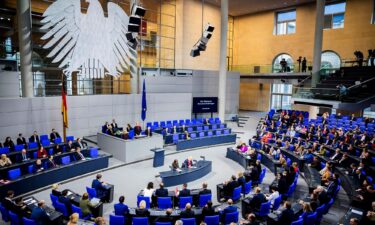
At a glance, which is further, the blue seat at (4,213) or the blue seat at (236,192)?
the blue seat at (236,192)

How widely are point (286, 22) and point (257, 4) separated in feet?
12.6

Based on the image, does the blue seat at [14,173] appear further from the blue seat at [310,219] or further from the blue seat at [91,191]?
the blue seat at [310,219]

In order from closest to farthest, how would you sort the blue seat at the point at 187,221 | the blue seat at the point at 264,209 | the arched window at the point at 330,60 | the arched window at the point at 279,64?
the blue seat at the point at 187,221
the blue seat at the point at 264,209
the arched window at the point at 330,60
the arched window at the point at 279,64

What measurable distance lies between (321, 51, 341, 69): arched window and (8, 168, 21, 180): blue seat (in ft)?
81.1

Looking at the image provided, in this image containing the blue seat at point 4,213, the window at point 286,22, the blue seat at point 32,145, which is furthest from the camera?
the window at point 286,22

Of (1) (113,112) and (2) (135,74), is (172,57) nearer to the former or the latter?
(2) (135,74)

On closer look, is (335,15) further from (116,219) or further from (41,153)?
(116,219)

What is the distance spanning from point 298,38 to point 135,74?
17.0 meters

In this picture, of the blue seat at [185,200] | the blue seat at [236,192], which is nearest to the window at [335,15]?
the blue seat at [236,192]

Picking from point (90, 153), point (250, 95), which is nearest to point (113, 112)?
point (90, 153)

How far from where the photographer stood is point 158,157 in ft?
43.1

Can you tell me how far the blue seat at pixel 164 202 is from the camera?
26.5 feet

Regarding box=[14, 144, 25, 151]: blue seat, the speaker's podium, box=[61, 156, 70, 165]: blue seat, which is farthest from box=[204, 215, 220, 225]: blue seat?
box=[14, 144, 25, 151]: blue seat

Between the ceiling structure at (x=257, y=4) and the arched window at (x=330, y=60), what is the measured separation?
519 centimetres
